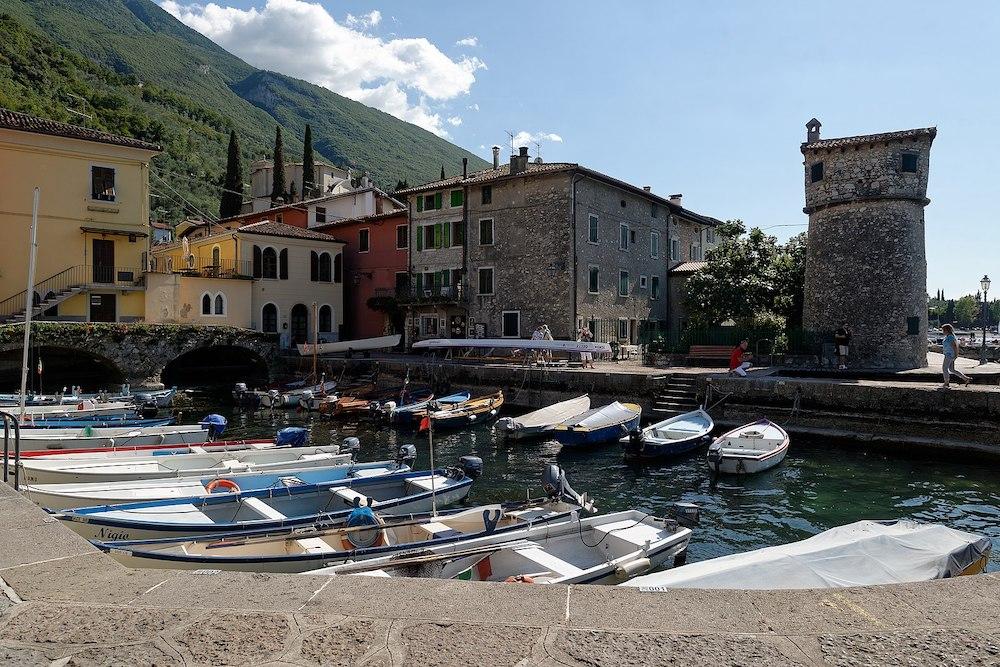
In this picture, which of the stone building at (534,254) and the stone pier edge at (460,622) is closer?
the stone pier edge at (460,622)

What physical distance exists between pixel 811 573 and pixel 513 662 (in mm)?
6493

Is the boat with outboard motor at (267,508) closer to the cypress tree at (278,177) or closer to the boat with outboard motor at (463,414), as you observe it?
the boat with outboard motor at (463,414)

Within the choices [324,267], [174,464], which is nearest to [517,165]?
[324,267]

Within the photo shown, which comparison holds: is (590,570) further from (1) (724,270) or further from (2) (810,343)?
(1) (724,270)

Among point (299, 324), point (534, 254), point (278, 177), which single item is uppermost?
point (278, 177)

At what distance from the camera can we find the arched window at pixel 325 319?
155ft

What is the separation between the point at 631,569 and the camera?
871cm

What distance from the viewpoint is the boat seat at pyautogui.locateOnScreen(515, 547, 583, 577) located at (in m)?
8.53

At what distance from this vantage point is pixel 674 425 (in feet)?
65.9

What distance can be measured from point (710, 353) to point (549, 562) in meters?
23.3

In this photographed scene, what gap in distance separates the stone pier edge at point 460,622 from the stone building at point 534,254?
3322 centimetres

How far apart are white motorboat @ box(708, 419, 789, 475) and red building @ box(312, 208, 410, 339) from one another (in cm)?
2925

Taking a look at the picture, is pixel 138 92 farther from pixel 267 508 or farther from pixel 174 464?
pixel 267 508

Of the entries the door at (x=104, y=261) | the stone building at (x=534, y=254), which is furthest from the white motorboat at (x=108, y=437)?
the door at (x=104, y=261)
